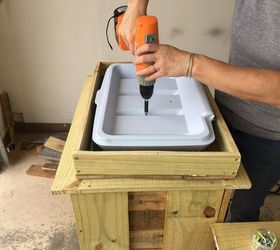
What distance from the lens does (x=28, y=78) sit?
1628 mm

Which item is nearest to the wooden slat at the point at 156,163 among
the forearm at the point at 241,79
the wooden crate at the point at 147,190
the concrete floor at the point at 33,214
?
the wooden crate at the point at 147,190

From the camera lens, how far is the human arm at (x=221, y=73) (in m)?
0.57

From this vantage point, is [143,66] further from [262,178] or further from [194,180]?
[262,178]

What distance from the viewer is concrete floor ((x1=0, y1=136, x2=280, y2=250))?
1246 mm

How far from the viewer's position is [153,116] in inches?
28.0

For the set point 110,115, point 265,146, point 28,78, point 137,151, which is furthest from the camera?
point 28,78

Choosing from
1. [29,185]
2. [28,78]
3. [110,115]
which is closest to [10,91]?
[28,78]

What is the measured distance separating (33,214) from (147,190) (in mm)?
915

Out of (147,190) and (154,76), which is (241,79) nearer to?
(154,76)

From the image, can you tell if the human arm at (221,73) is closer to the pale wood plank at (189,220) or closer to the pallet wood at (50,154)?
the pale wood plank at (189,220)

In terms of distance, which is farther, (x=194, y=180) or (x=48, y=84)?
(x=48, y=84)

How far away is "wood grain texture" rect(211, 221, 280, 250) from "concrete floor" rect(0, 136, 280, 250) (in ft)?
2.23

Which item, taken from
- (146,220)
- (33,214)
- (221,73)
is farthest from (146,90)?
(33,214)

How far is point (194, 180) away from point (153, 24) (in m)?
0.33
